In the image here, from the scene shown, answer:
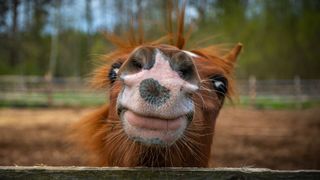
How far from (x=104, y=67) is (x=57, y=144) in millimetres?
5464

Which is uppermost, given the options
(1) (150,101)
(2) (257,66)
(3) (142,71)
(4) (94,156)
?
(2) (257,66)

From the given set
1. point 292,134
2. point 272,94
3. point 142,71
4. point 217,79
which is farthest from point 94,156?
point 272,94

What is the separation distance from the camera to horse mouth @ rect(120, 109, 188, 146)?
1.82 meters

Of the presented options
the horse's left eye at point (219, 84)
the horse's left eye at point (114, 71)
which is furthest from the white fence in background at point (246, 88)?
the horse's left eye at point (114, 71)

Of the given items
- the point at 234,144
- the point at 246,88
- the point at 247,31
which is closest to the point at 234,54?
the point at 234,144

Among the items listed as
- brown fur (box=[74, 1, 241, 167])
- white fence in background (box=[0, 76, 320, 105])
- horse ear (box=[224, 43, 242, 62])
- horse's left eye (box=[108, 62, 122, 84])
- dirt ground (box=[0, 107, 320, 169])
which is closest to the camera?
brown fur (box=[74, 1, 241, 167])

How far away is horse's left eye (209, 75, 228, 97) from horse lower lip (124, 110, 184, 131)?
1.08 metres

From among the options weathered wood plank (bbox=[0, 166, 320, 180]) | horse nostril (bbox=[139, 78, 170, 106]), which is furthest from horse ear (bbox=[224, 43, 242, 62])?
horse nostril (bbox=[139, 78, 170, 106])

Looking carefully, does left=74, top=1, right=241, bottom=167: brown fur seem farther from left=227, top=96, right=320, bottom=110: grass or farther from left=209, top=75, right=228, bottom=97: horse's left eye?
left=227, top=96, right=320, bottom=110: grass

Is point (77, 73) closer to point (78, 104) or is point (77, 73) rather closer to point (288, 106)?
point (78, 104)

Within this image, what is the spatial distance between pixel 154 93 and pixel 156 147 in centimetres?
30

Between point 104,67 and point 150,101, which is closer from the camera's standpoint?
point 150,101

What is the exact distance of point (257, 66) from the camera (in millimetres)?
26453

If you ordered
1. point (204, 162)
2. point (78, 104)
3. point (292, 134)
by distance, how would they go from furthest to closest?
point (78, 104), point (292, 134), point (204, 162)
